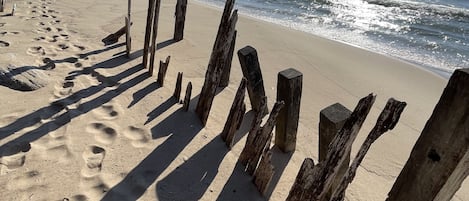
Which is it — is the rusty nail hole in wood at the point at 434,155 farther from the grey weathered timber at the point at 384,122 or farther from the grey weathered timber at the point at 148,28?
the grey weathered timber at the point at 148,28

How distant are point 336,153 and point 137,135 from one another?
2559 millimetres

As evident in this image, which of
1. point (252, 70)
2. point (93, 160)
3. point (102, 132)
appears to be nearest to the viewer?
point (93, 160)

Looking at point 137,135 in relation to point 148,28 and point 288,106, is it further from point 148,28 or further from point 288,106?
point 148,28

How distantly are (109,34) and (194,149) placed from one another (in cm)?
449

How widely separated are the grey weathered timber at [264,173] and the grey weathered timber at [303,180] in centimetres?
60

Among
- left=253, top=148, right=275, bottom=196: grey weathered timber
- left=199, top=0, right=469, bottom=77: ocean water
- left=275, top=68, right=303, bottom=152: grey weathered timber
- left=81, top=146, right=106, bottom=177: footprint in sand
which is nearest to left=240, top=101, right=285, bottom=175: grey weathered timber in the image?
left=253, top=148, right=275, bottom=196: grey weathered timber

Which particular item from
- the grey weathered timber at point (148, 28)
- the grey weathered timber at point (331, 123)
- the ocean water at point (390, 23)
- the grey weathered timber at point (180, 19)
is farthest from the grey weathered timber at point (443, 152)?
the ocean water at point (390, 23)

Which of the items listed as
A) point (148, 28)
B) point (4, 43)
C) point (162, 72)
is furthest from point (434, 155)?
point (4, 43)

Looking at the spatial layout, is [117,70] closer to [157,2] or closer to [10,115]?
[157,2]

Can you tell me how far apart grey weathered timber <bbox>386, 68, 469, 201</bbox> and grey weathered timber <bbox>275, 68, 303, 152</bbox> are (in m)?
1.79

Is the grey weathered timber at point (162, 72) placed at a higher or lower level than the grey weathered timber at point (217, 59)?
lower

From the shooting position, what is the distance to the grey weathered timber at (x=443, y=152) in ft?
5.86

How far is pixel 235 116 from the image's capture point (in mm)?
Result: 3936

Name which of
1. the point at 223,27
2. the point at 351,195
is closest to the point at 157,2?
the point at 223,27
